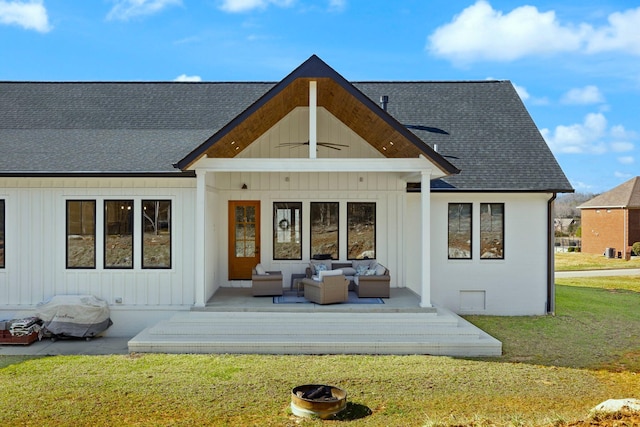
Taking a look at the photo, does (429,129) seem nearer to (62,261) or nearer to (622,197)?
(62,261)

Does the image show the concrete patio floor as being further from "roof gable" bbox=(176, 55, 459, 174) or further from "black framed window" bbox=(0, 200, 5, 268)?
"black framed window" bbox=(0, 200, 5, 268)

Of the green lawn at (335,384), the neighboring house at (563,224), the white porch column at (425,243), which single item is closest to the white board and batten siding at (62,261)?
the green lawn at (335,384)

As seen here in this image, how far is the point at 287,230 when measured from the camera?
1360 centimetres

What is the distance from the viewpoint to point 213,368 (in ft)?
28.1

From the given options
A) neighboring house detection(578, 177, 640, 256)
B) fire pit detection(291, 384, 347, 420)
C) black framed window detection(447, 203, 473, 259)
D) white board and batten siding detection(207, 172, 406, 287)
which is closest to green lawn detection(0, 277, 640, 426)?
fire pit detection(291, 384, 347, 420)

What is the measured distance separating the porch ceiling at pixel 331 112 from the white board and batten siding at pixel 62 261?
74.7 inches

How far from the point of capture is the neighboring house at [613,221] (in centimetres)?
3869

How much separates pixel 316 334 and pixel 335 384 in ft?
8.22

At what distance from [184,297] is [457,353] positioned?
5776 mm

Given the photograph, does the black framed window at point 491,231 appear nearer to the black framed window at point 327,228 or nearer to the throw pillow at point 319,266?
the black framed window at point 327,228

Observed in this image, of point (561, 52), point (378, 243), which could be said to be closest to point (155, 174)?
point (378, 243)

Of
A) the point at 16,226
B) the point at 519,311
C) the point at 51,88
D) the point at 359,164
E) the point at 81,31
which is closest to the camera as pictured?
the point at 359,164

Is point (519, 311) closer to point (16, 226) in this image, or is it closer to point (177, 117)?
point (177, 117)

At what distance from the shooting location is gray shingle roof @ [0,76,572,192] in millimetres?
12312
